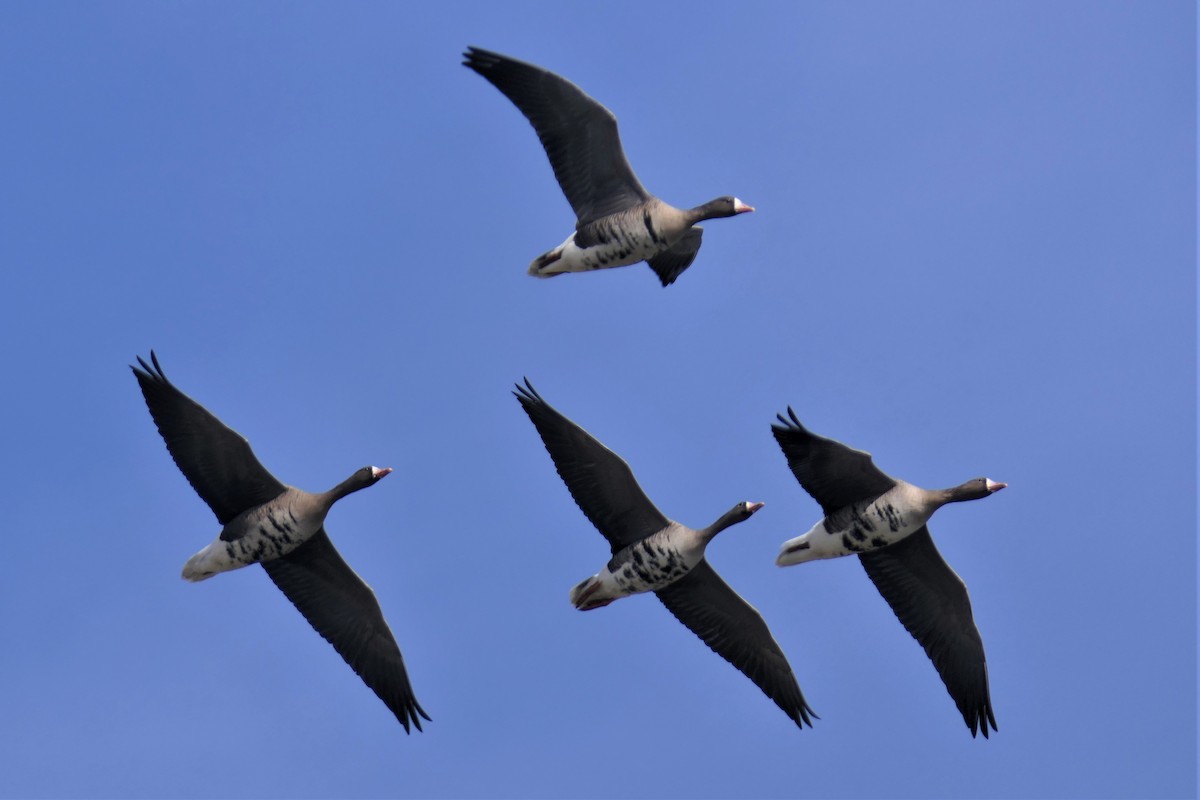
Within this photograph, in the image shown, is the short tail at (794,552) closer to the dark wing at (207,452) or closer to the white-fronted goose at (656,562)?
the white-fronted goose at (656,562)

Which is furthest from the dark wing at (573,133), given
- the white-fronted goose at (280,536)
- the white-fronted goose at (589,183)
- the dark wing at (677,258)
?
the white-fronted goose at (280,536)

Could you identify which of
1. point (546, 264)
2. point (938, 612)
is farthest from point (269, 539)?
point (938, 612)

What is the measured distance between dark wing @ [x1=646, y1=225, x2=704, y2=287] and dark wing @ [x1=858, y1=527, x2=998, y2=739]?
536cm

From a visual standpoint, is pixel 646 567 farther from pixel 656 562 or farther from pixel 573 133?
pixel 573 133

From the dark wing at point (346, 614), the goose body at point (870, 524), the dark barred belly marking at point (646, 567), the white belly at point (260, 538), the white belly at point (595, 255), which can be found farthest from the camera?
the white belly at point (595, 255)

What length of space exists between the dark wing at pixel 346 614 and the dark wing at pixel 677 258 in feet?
22.5

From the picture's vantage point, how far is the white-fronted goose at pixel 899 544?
25.5 meters

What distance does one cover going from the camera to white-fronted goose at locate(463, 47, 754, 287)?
26547mm

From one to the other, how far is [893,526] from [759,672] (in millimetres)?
3148

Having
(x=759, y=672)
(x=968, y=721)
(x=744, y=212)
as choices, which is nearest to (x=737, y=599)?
(x=759, y=672)

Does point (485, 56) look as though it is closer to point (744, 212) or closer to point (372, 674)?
point (744, 212)

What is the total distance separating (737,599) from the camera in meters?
26.7

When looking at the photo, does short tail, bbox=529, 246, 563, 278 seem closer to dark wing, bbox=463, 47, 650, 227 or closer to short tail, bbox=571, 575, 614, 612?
dark wing, bbox=463, 47, 650, 227

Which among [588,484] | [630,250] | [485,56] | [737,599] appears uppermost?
[485,56]
